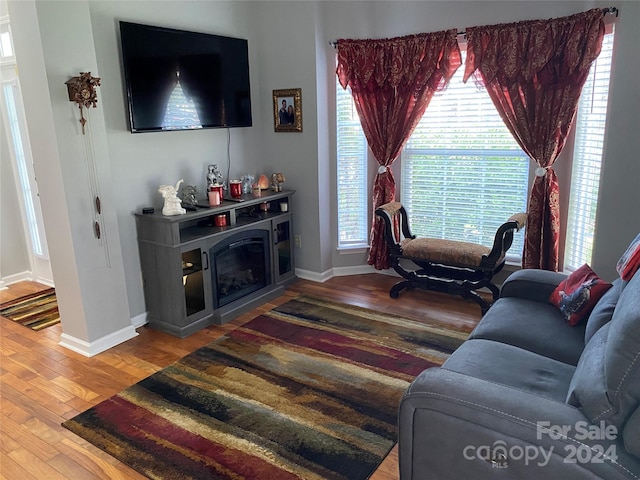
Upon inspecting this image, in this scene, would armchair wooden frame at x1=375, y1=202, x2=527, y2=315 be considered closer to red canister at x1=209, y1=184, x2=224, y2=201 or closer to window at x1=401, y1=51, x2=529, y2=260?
window at x1=401, y1=51, x2=529, y2=260

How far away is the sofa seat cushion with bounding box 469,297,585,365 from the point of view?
7.04 ft

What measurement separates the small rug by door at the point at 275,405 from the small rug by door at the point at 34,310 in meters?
1.41

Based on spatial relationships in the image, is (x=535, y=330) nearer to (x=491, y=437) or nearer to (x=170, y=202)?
(x=491, y=437)

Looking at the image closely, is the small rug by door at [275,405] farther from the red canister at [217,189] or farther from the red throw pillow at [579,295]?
the red canister at [217,189]

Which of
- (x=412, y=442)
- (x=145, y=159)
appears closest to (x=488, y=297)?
(x=412, y=442)

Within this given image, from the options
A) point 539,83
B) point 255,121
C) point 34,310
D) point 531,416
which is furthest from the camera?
point 255,121

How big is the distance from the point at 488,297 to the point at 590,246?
89 cm

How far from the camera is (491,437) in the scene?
4.99ft

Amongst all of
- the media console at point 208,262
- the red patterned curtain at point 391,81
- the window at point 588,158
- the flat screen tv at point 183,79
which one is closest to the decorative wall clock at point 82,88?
the flat screen tv at point 183,79

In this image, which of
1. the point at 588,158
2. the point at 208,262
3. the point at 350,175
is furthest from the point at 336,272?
the point at 588,158

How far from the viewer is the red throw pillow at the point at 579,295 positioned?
2.33m

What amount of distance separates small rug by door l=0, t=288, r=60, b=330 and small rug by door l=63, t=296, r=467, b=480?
1411 mm

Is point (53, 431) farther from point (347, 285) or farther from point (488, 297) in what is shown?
point (488, 297)

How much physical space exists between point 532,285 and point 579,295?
→ 0.29 metres
